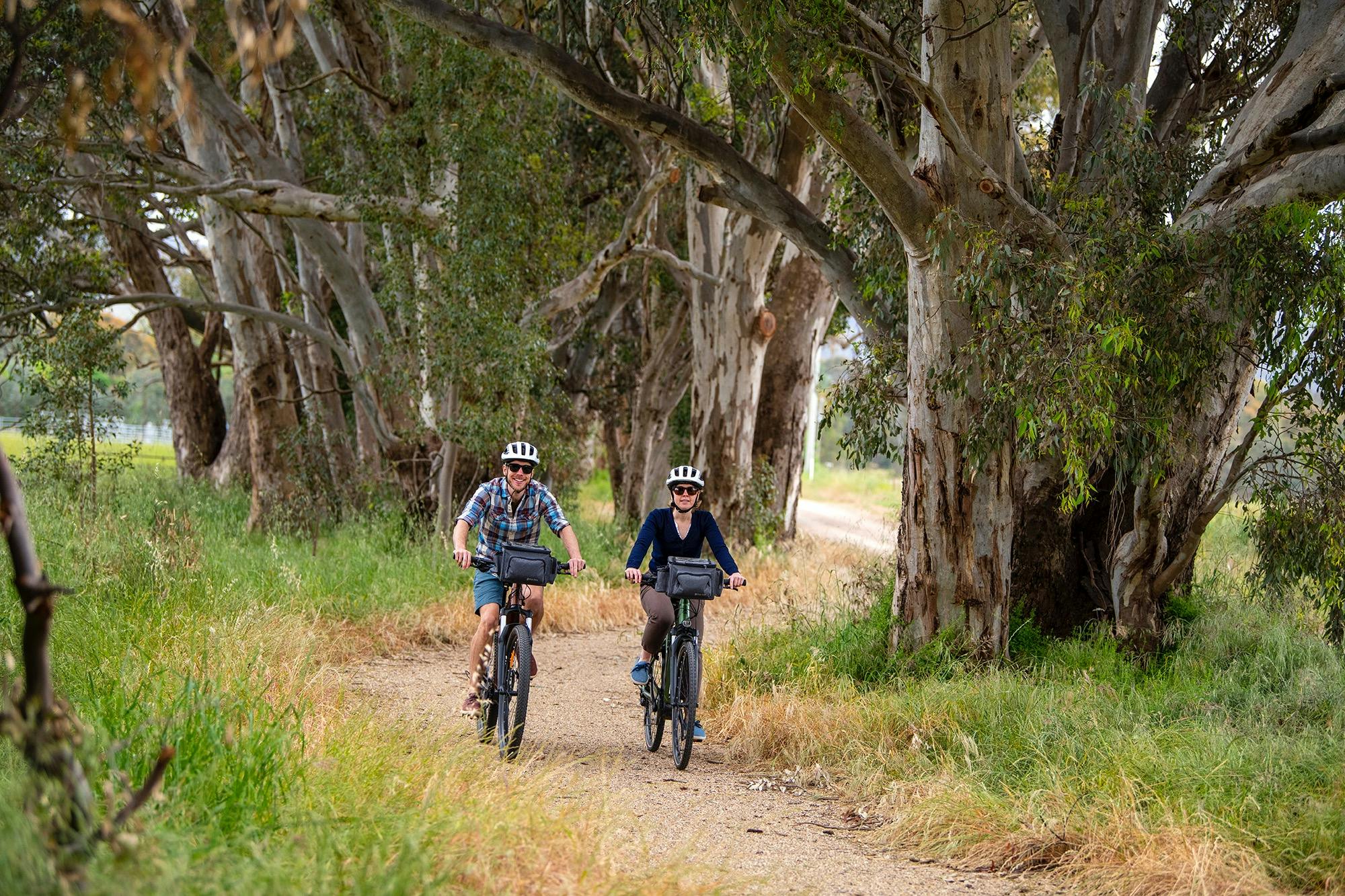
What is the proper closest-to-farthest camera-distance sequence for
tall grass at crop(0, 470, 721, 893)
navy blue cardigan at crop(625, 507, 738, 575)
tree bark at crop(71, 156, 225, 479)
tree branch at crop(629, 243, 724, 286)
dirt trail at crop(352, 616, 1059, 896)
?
tall grass at crop(0, 470, 721, 893) → dirt trail at crop(352, 616, 1059, 896) → navy blue cardigan at crop(625, 507, 738, 575) → tree branch at crop(629, 243, 724, 286) → tree bark at crop(71, 156, 225, 479)

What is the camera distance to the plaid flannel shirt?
727cm

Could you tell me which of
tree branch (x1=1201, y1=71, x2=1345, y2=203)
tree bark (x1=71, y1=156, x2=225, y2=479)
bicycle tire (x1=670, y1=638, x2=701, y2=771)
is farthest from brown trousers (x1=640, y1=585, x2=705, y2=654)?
tree bark (x1=71, y1=156, x2=225, y2=479)

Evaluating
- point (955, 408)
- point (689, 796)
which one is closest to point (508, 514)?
point (689, 796)

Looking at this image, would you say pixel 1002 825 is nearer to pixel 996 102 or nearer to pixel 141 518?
pixel 996 102

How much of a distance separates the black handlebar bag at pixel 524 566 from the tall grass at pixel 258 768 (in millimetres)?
912

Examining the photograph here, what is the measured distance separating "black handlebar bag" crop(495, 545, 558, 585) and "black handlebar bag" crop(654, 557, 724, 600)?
69 cm

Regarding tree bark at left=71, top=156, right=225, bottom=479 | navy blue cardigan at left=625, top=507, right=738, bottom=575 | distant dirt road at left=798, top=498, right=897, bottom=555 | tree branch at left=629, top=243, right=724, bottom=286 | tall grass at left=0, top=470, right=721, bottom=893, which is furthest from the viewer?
tree bark at left=71, top=156, right=225, bottom=479

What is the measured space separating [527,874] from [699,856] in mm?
1378

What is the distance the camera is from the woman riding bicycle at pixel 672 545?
7219 mm

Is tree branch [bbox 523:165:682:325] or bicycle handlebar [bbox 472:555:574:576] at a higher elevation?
tree branch [bbox 523:165:682:325]

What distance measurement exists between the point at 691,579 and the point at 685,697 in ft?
2.31

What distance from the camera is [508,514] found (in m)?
7.32

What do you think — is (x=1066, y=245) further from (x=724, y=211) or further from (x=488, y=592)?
(x=724, y=211)

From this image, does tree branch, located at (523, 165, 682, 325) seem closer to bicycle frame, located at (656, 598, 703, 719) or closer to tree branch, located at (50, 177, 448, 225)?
tree branch, located at (50, 177, 448, 225)
